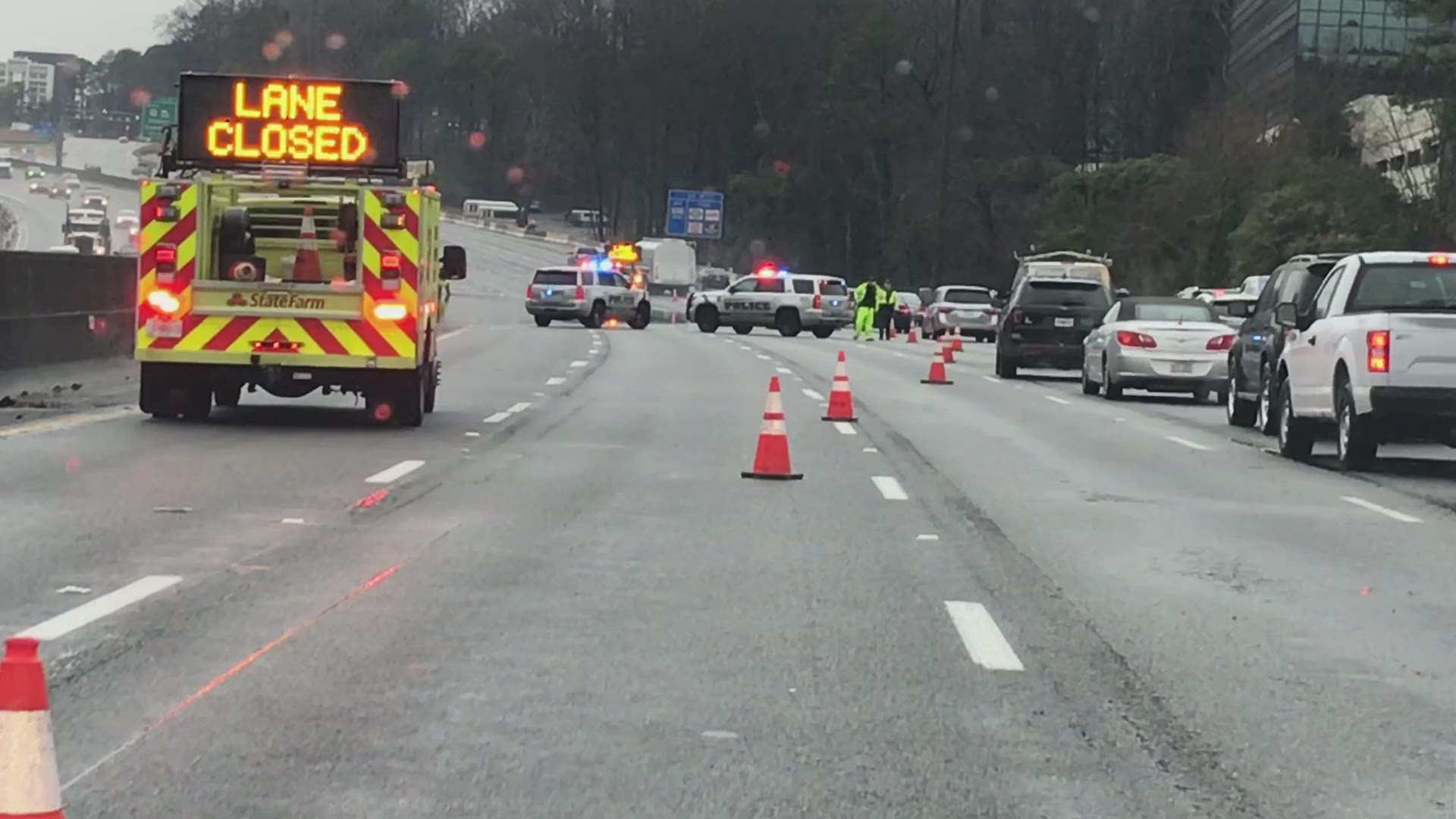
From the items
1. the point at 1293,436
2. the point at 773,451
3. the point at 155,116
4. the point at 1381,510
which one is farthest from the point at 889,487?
the point at 155,116

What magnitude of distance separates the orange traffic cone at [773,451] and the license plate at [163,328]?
551cm

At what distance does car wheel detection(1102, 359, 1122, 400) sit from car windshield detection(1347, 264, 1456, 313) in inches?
397

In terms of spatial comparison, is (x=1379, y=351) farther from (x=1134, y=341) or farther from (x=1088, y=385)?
(x=1088, y=385)

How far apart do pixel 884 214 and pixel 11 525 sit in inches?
3872

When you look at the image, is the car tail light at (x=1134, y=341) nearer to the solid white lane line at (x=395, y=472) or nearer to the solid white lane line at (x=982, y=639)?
the solid white lane line at (x=395, y=472)

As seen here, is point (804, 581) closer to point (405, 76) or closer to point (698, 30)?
point (698, 30)

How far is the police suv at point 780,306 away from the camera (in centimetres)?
5756

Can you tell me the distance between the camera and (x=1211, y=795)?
6.36 metres

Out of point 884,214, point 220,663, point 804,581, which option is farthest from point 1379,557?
point 884,214

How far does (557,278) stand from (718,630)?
5001 cm

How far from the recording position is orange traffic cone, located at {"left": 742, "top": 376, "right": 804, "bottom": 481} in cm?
1555

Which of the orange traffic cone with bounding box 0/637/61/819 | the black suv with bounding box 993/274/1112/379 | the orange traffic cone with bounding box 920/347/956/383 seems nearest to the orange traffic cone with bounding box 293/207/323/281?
the orange traffic cone with bounding box 920/347/956/383

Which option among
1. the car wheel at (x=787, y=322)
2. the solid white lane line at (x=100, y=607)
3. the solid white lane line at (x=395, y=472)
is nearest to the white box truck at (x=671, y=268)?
the car wheel at (x=787, y=322)

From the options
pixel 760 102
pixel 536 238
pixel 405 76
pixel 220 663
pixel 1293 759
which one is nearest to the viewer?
pixel 1293 759
